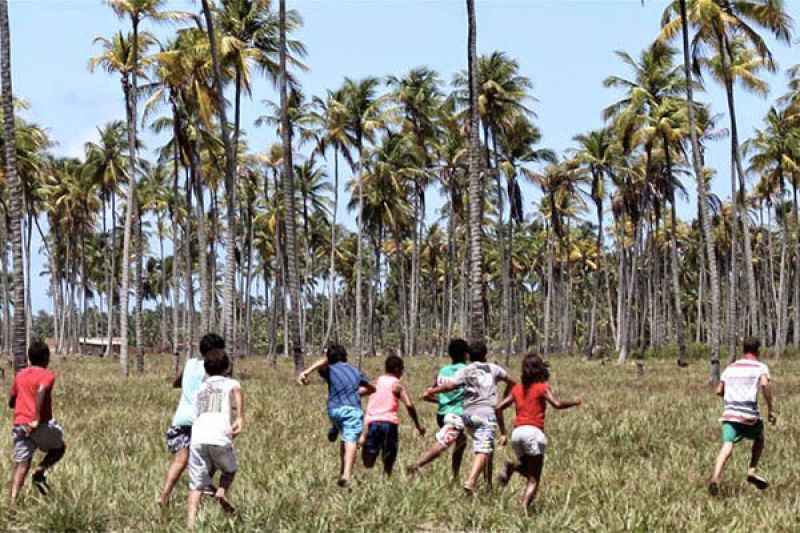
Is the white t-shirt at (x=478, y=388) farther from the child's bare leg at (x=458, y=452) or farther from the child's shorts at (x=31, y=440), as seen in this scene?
the child's shorts at (x=31, y=440)

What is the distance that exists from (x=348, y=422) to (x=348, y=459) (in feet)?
1.27

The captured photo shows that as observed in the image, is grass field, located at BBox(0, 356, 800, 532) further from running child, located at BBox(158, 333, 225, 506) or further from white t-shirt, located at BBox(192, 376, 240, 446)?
white t-shirt, located at BBox(192, 376, 240, 446)

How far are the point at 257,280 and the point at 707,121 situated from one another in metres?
54.6

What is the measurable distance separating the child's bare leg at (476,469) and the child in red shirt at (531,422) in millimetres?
332

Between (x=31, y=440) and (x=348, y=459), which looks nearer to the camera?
(x=31, y=440)

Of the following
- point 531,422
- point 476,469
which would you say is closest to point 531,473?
point 531,422

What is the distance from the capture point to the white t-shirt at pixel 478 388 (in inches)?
401

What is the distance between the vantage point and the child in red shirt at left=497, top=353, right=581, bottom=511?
9.38m

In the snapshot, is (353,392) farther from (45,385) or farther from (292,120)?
(292,120)

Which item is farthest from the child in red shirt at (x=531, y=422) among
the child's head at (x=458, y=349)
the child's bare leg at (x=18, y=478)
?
the child's bare leg at (x=18, y=478)

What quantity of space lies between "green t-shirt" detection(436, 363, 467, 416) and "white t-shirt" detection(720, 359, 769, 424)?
10.2ft

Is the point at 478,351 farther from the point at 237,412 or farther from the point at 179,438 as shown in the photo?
the point at 179,438

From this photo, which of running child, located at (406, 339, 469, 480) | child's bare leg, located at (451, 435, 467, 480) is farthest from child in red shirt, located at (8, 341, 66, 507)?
child's bare leg, located at (451, 435, 467, 480)

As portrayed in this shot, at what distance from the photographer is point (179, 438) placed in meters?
9.13
